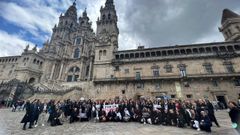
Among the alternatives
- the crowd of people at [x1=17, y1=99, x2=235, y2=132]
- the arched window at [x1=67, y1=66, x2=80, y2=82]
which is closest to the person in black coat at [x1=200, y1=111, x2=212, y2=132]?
the crowd of people at [x1=17, y1=99, x2=235, y2=132]

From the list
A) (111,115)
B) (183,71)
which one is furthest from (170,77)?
(111,115)

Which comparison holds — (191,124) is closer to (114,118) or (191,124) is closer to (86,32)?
(114,118)

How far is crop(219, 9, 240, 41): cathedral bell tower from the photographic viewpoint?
3208 cm

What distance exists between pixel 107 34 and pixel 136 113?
32.8 meters

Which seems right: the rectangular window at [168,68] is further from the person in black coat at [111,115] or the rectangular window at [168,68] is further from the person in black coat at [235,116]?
the person in black coat at [235,116]

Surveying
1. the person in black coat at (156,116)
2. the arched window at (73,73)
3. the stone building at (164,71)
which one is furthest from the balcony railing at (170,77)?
the person in black coat at (156,116)

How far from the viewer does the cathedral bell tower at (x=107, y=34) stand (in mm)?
33500

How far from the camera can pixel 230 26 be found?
33.2 metres

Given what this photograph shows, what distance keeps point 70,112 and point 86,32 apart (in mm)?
44381

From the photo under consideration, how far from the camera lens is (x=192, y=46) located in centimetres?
2873

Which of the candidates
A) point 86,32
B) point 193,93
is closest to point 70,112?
point 193,93

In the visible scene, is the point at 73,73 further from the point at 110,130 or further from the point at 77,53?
the point at 110,130

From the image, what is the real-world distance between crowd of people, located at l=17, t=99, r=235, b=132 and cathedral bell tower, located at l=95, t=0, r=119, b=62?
68.6 ft

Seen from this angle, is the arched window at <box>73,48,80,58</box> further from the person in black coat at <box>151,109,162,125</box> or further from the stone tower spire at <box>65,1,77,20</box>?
the person in black coat at <box>151,109,162,125</box>
